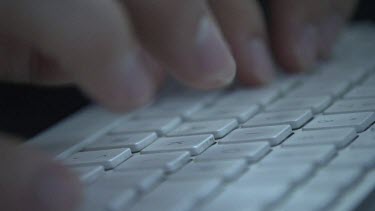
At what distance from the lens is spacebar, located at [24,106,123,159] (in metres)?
0.64

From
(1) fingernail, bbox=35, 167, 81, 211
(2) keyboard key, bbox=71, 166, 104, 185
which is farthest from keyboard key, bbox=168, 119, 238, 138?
(1) fingernail, bbox=35, 167, 81, 211

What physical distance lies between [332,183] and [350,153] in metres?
0.07

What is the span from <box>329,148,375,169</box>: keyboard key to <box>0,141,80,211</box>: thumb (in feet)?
0.65

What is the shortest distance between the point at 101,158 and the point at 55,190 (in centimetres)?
18

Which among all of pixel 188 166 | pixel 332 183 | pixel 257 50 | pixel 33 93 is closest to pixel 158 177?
pixel 188 166

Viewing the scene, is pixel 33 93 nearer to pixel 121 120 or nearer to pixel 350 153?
pixel 121 120

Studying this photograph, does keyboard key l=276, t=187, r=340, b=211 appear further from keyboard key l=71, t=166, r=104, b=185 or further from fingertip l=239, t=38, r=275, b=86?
fingertip l=239, t=38, r=275, b=86

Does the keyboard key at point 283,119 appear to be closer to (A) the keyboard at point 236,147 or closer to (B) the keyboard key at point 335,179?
(A) the keyboard at point 236,147

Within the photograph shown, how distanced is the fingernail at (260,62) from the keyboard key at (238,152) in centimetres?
25

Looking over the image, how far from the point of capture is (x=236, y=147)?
1.81ft

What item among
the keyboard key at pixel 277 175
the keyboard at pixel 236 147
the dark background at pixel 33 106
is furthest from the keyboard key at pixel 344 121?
the dark background at pixel 33 106

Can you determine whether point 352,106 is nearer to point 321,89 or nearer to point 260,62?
point 321,89

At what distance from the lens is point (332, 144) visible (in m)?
0.52

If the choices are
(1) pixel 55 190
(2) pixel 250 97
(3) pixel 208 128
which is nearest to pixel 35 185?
(1) pixel 55 190
